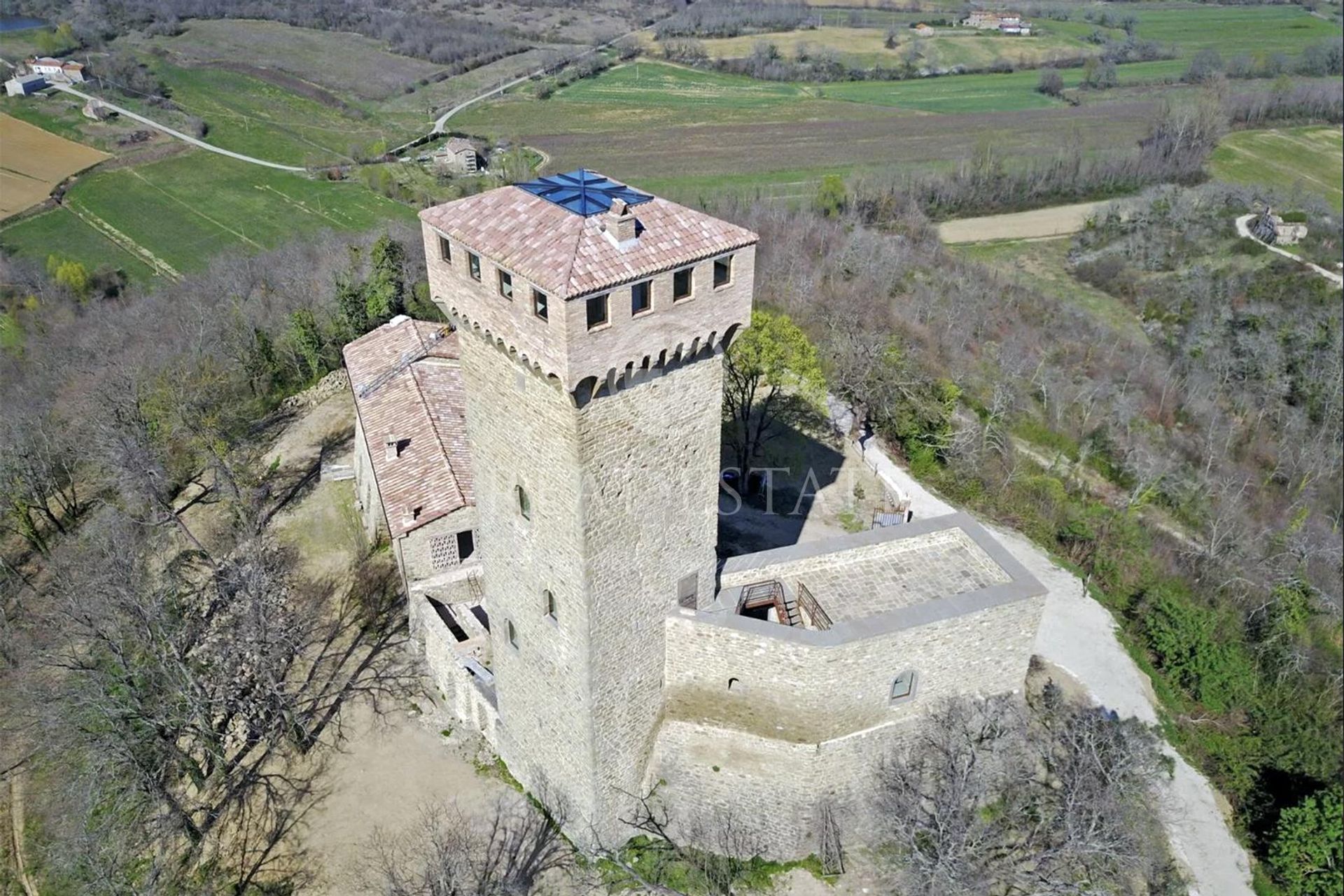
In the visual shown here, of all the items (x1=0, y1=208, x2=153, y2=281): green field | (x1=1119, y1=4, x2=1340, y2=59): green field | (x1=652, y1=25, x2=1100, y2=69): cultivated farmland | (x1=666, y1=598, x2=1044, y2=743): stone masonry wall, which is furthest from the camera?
(x1=1119, y1=4, x2=1340, y2=59): green field

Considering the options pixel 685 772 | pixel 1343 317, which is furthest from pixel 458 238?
pixel 1343 317

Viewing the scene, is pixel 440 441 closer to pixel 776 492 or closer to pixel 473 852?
pixel 473 852

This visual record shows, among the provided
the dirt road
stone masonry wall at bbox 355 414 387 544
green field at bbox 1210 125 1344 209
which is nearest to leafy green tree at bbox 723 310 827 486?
stone masonry wall at bbox 355 414 387 544

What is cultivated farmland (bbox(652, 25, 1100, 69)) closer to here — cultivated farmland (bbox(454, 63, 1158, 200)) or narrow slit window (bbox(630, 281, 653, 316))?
cultivated farmland (bbox(454, 63, 1158, 200))

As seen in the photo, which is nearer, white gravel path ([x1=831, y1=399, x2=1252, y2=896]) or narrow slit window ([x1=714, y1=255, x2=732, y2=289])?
narrow slit window ([x1=714, y1=255, x2=732, y2=289])

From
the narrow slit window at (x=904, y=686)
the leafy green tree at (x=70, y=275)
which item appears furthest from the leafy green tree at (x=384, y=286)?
the narrow slit window at (x=904, y=686)

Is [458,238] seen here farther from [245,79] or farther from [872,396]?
[245,79]

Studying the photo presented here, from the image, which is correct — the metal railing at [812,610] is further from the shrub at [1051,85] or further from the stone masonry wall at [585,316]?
the shrub at [1051,85]
